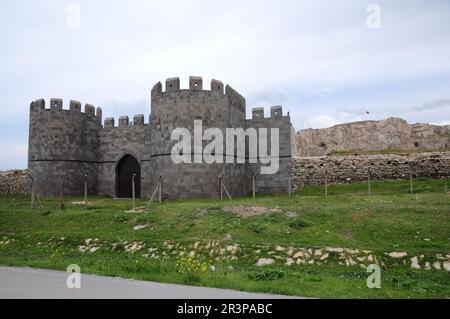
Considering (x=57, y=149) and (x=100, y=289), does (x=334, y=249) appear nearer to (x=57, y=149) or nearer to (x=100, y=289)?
(x=100, y=289)

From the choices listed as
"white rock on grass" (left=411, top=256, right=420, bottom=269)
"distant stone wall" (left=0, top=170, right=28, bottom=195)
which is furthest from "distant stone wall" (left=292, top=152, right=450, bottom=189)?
"distant stone wall" (left=0, top=170, right=28, bottom=195)

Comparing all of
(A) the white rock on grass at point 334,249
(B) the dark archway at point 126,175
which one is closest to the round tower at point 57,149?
(B) the dark archway at point 126,175

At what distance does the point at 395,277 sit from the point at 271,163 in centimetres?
2011

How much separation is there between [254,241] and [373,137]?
32.6 metres

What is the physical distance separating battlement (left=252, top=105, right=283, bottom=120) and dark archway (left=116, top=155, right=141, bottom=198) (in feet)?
32.2

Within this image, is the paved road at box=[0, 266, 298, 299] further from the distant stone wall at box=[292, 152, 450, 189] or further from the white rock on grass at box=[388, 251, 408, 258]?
the distant stone wall at box=[292, 152, 450, 189]

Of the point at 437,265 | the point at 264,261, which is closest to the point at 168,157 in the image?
the point at 264,261

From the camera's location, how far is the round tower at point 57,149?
30.6 metres

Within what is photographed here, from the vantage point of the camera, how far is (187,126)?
25.8 meters

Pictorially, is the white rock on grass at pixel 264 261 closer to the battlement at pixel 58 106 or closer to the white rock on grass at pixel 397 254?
the white rock on grass at pixel 397 254

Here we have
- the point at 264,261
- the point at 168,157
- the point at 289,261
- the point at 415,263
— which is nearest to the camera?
the point at 415,263

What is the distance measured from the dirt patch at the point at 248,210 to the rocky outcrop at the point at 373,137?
2178 cm
